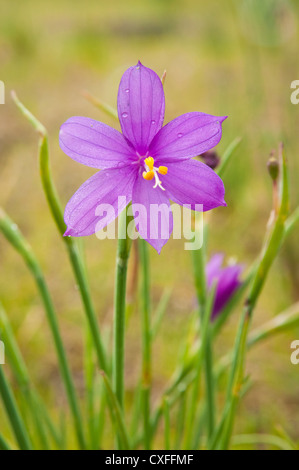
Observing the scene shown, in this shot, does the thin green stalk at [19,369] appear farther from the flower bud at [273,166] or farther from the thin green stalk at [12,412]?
the flower bud at [273,166]

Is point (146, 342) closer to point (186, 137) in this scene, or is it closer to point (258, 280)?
point (258, 280)

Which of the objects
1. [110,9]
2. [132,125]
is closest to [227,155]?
[132,125]

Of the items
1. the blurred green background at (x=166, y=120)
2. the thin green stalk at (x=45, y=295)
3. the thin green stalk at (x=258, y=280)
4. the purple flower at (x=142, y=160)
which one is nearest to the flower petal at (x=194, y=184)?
the purple flower at (x=142, y=160)

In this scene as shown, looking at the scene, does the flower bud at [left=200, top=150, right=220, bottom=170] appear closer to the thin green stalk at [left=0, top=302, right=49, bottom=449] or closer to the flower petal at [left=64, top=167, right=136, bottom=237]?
the flower petal at [left=64, top=167, right=136, bottom=237]

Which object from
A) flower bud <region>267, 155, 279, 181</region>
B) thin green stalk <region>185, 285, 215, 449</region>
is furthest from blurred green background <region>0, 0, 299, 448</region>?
flower bud <region>267, 155, 279, 181</region>

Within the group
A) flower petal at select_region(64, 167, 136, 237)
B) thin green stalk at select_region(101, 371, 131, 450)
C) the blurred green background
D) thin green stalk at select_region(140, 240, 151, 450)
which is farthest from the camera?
the blurred green background

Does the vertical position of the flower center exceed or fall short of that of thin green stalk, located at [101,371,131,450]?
it exceeds it
